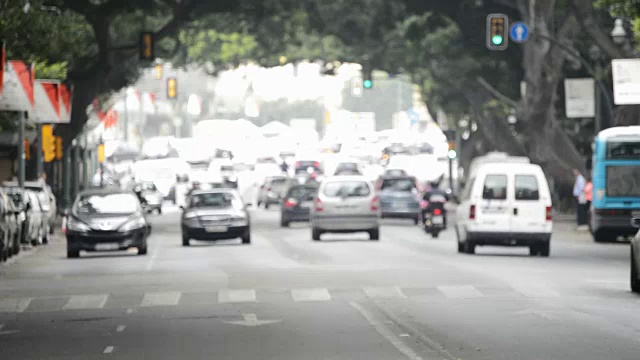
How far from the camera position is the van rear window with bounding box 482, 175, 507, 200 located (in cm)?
A: 3888

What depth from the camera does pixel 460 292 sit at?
87.5 feet

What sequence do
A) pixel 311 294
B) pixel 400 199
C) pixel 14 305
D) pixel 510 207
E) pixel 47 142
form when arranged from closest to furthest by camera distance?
pixel 14 305 → pixel 311 294 → pixel 510 207 → pixel 47 142 → pixel 400 199

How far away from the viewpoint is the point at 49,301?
26469 millimetres

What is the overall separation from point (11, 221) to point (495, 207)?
1061 cm

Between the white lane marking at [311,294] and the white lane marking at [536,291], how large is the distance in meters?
2.85

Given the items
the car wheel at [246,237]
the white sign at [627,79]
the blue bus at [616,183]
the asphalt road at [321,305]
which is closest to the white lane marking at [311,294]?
the asphalt road at [321,305]

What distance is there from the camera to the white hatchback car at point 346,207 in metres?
46.9

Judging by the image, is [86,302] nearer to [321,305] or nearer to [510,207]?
[321,305]

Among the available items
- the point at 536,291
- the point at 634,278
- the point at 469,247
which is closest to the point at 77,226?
the point at 469,247

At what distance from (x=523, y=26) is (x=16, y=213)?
20849 mm

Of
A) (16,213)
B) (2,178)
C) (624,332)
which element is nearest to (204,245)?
(16,213)

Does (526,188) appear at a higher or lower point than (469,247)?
higher

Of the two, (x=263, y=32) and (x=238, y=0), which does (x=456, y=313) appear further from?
(x=263, y=32)

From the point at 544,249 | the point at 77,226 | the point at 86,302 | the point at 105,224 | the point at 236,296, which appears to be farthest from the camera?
the point at 77,226
